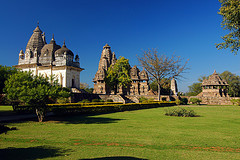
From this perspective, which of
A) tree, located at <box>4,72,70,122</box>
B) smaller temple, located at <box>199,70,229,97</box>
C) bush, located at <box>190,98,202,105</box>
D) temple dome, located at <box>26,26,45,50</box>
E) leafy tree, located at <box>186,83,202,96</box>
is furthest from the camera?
leafy tree, located at <box>186,83,202,96</box>

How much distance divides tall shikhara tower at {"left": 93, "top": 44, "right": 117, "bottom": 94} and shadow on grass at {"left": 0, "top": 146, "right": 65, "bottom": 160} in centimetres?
4094

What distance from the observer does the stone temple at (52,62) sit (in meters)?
39.7

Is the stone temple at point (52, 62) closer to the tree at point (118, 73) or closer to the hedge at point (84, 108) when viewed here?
the tree at point (118, 73)

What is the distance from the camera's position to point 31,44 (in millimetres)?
44938

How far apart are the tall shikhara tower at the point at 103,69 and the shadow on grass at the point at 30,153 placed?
40943mm

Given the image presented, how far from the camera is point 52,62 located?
4088 cm

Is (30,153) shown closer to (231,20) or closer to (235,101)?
(231,20)

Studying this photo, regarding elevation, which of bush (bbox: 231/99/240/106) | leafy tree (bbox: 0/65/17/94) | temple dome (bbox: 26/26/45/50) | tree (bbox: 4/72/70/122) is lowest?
bush (bbox: 231/99/240/106)

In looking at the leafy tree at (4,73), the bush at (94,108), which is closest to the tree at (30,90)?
the bush at (94,108)

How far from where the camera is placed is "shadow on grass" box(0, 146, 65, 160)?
530 centimetres

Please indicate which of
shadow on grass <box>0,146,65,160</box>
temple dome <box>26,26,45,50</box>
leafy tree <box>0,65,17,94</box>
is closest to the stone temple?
temple dome <box>26,26,45,50</box>

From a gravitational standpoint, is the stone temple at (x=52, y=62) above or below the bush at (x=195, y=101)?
above

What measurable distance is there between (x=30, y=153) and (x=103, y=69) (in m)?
43.8

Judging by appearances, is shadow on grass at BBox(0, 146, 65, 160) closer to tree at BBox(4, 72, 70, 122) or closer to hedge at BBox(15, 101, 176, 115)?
tree at BBox(4, 72, 70, 122)
